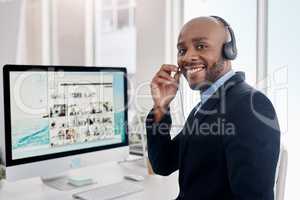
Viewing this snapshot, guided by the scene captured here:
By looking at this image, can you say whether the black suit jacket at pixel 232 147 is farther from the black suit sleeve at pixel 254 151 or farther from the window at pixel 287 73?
the window at pixel 287 73

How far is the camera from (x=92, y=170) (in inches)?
69.3

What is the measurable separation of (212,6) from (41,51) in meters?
2.11

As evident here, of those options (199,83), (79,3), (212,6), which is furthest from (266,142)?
(79,3)

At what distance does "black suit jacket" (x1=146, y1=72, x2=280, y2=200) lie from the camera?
844mm

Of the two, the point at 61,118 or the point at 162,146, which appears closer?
the point at 162,146

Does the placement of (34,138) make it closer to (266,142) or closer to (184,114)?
(266,142)

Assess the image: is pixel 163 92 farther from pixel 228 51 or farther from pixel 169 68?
pixel 228 51

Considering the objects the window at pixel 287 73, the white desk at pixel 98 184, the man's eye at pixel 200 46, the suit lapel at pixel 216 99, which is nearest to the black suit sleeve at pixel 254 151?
the suit lapel at pixel 216 99

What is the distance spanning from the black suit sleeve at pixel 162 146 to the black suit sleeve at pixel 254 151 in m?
0.39

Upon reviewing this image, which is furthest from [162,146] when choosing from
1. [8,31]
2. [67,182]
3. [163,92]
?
[8,31]

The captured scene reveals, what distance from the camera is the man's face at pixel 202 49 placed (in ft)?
3.30

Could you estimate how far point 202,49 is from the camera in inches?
39.7

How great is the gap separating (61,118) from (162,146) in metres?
0.47

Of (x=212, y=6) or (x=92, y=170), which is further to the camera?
(x=212, y=6)
